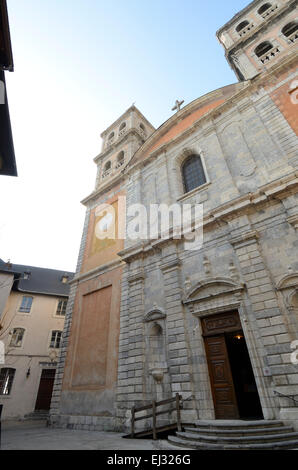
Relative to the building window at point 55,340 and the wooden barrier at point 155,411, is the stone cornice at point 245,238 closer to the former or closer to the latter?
the wooden barrier at point 155,411

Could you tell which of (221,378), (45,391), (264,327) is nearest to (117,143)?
(264,327)

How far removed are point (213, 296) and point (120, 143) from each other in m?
14.6

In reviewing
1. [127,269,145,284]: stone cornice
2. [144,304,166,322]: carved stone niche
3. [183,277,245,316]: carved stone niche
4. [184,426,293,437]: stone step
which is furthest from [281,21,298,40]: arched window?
[184,426,293,437]: stone step

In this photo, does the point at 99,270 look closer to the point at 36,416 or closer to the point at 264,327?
the point at 264,327

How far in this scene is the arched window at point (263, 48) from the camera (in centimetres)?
1466

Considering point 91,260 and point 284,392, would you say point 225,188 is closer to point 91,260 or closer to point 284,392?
point 284,392

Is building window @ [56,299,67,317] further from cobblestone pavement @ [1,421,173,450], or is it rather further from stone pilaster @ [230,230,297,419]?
stone pilaster @ [230,230,297,419]

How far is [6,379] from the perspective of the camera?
16859mm

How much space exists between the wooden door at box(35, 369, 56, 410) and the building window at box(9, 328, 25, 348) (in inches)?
105

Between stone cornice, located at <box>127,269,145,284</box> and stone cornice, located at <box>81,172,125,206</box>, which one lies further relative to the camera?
stone cornice, located at <box>81,172,125,206</box>

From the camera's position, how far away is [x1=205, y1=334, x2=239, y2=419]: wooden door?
668 centimetres

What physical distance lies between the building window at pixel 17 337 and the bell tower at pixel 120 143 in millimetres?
12042

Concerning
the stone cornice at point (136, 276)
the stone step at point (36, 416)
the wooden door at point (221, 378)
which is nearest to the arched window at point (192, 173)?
the stone cornice at point (136, 276)

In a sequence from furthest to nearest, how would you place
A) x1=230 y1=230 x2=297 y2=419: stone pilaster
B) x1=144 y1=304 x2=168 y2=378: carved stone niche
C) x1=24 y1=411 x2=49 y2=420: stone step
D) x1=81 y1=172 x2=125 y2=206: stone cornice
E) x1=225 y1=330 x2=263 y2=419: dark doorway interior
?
x1=24 y1=411 x2=49 y2=420: stone step, x1=81 y1=172 x2=125 y2=206: stone cornice, x1=225 y1=330 x2=263 y2=419: dark doorway interior, x1=144 y1=304 x2=168 y2=378: carved stone niche, x1=230 y1=230 x2=297 y2=419: stone pilaster
